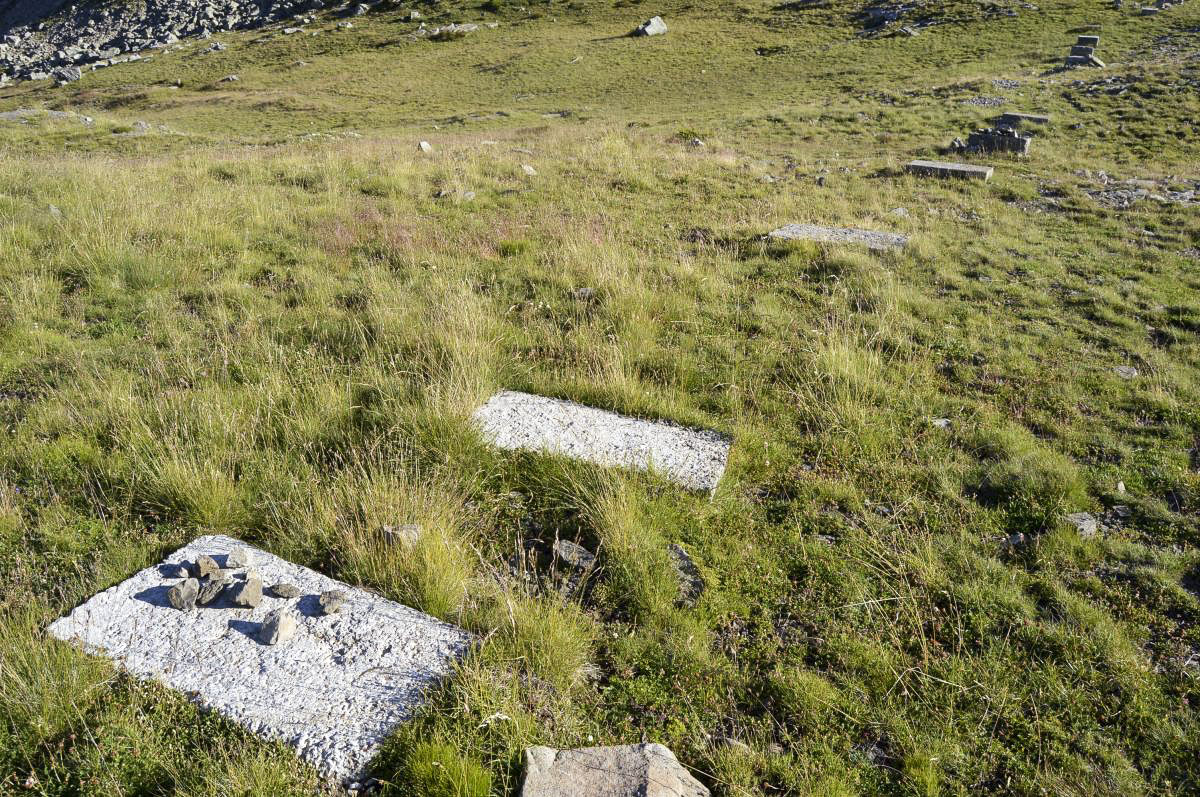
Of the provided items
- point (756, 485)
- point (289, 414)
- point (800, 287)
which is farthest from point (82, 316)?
point (800, 287)

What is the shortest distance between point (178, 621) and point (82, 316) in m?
4.66

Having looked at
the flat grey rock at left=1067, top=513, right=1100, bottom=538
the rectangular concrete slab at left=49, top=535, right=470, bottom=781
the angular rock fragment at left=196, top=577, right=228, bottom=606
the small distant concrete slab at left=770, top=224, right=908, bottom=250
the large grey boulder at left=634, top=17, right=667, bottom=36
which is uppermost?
the large grey boulder at left=634, top=17, right=667, bottom=36

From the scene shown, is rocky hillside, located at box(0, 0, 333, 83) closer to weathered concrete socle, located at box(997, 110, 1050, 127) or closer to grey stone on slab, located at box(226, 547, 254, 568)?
weathered concrete socle, located at box(997, 110, 1050, 127)

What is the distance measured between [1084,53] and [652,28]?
27.0m

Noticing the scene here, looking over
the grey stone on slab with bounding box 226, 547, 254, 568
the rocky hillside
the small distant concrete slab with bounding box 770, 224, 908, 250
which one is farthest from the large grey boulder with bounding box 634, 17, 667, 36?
the grey stone on slab with bounding box 226, 547, 254, 568

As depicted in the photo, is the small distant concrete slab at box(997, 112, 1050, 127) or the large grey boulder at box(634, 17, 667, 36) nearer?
the small distant concrete slab at box(997, 112, 1050, 127)

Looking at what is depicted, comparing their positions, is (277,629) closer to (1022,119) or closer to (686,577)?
(686,577)

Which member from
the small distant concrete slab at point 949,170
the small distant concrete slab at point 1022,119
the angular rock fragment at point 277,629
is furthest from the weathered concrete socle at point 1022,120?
the angular rock fragment at point 277,629

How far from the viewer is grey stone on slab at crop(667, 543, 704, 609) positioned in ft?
11.2

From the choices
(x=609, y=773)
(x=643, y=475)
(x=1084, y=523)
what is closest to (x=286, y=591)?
(x=609, y=773)

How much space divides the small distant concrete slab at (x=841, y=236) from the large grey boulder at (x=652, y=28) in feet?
140

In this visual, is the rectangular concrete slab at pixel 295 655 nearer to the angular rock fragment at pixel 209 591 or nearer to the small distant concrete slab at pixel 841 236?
the angular rock fragment at pixel 209 591

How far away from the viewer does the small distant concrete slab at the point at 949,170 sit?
12453mm

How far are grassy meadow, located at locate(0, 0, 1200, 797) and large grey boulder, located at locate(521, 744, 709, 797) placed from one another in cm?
13
